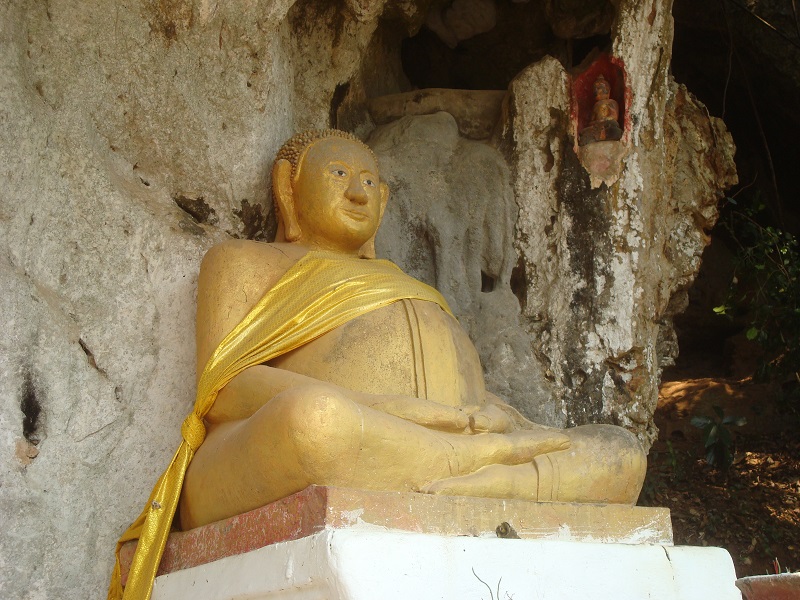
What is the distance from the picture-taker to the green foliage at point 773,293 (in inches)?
231

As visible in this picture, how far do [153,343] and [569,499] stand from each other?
5.31ft

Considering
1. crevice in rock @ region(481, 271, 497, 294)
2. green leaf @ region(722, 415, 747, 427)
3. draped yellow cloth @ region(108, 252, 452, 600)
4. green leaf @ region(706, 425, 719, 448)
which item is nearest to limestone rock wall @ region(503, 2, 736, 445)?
crevice in rock @ region(481, 271, 497, 294)

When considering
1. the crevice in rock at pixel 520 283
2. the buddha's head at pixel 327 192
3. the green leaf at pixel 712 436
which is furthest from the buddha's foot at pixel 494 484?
the green leaf at pixel 712 436

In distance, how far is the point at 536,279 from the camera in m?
4.29

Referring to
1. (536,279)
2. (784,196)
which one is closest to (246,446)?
(536,279)

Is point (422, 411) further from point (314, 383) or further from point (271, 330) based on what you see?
point (271, 330)

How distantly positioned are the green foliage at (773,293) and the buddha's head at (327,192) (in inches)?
121

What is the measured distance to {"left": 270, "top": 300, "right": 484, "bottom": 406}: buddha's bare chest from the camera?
125 inches

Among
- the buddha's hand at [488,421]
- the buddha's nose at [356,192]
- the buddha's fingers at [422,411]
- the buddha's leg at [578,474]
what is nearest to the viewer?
the buddha's leg at [578,474]

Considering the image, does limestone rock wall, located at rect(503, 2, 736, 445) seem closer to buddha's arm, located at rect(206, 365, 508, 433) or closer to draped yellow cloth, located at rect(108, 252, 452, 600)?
draped yellow cloth, located at rect(108, 252, 452, 600)

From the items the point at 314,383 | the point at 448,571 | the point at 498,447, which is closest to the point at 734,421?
the point at 498,447

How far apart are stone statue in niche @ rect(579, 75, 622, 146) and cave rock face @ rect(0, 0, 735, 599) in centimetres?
7

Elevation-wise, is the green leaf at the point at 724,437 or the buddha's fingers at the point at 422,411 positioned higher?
the green leaf at the point at 724,437

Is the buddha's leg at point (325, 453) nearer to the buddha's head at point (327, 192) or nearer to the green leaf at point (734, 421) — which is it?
the buddha's head at point (327, 192)
